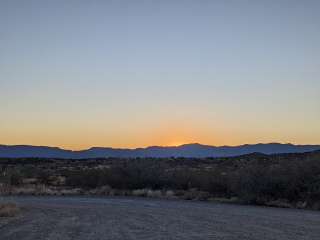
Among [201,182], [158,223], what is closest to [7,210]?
[158,223]

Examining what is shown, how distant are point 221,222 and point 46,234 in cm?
663

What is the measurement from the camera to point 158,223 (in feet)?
72.8

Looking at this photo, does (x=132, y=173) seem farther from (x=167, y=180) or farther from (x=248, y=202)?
(x=248, y=202)

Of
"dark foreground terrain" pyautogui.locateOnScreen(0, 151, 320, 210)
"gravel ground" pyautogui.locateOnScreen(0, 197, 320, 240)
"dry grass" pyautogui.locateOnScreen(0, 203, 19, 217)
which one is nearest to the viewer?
"gravel ground" pyautogui.locateOnScreen(0, 197, 320, 240)

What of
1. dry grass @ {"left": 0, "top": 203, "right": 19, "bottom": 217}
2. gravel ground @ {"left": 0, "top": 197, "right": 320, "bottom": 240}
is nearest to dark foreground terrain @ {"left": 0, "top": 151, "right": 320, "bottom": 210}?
gravel ground @ {"left": 0, "top": 197, "right": 320, "bottom": 240}

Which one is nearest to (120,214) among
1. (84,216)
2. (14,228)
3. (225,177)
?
(84,216)

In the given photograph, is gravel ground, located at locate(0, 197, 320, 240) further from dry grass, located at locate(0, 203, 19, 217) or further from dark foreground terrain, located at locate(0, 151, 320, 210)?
dark foreground terrain, located at locate(0, 151, 320, 210)

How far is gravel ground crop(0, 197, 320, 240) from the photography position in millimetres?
18516

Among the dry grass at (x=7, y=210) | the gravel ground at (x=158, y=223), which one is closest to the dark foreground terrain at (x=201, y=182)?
the gravel ground at (x=158, y=223)

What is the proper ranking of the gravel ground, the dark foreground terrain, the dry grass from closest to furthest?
the gravel ground → the dry grass → the dark foreground terrain

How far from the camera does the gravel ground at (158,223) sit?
60.7 ft

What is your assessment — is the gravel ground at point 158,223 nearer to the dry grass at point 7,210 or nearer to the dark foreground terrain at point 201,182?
the dry grass at point 7,210

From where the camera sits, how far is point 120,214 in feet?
85.8

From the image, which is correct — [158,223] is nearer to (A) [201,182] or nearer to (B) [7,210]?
(B) [7,210]
